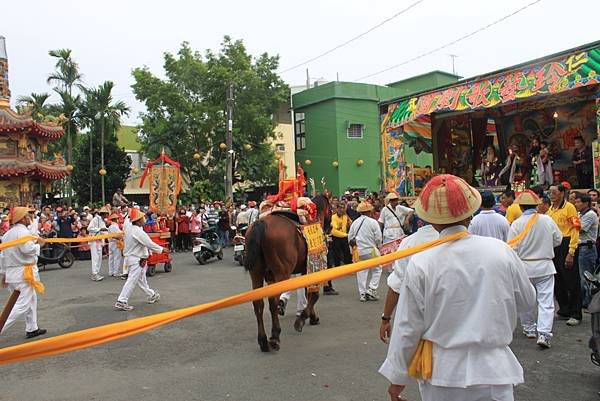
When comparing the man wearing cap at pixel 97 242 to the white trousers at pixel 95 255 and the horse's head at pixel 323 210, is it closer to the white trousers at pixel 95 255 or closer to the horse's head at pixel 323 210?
the white trousers at pixel 95 255

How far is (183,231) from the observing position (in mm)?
18094

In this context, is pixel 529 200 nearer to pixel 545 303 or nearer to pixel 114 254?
pixel 545 303

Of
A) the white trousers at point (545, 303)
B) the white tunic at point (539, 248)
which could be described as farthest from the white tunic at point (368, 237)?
the white trousers at point (545, 303)

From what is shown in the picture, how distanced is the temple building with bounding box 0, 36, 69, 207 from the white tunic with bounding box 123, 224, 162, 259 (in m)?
16.2

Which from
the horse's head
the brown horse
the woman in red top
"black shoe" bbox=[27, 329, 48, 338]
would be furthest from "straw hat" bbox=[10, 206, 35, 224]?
the woman in red top

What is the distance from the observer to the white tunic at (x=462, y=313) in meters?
2.31

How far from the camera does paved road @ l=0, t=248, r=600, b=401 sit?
4520mm

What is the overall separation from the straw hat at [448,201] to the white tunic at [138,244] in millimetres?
6773

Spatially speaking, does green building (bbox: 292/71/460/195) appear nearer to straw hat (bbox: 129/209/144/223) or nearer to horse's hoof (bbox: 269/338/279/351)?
straw hat (bbox: 129/209/144/223)

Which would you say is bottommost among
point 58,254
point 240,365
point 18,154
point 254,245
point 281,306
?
point 240,365

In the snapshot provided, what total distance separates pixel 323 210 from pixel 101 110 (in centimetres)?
2689

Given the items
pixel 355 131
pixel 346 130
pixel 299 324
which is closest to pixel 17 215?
pixel 299 324

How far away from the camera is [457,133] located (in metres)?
16.9

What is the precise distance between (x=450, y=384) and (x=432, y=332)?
247mm
